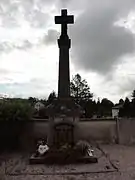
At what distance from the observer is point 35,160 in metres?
12.1

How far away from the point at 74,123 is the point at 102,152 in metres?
1.86

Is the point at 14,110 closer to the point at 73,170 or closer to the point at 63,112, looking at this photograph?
the point at 63,112

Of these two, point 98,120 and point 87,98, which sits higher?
point 87,98

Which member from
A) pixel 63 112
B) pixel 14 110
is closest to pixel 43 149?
pixel 63 112

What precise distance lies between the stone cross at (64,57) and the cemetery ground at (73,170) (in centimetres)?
364

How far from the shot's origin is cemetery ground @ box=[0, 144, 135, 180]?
30.3 ft

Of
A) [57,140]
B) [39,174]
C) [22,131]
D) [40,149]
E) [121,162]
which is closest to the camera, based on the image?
[39,174]

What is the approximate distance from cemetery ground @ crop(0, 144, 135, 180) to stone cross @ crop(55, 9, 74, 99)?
364 centimetres

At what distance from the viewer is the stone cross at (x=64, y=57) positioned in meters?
14.8

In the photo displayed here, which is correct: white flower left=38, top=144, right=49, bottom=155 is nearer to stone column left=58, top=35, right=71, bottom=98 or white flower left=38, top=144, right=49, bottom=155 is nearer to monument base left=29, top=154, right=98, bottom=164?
monument base left=29, top=154, right=98, bottom=164

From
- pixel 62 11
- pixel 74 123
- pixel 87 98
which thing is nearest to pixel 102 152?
pixel 74 123

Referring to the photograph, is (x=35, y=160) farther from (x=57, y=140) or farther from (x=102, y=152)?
(x=102, y=152)

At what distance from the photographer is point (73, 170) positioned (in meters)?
10.4

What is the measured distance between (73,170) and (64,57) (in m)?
6.41
